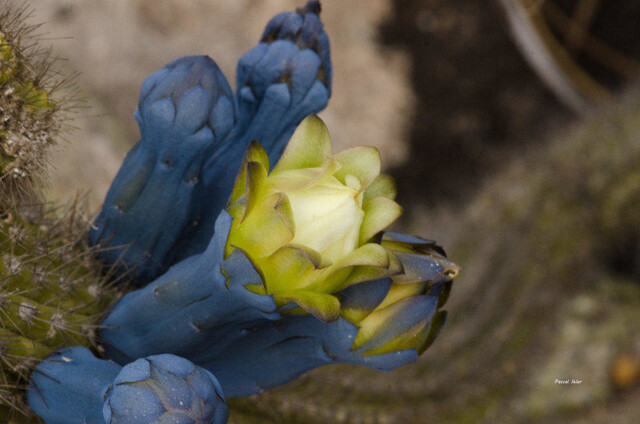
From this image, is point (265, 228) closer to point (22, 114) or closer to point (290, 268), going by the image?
point (290, 268)

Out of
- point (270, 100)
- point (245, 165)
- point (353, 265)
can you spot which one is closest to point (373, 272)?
point (353, 265)

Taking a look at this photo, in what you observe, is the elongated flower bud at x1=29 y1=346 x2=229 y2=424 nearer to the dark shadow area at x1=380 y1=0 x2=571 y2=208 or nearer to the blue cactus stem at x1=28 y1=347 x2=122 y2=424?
the blue cactus stem at x1=28 y1=347 x2=122 y2=424

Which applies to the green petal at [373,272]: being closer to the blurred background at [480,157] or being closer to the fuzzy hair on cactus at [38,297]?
the fuzzy hair on cactus at [38,297]

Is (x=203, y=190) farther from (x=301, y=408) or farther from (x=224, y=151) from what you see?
(x=301, y=408)

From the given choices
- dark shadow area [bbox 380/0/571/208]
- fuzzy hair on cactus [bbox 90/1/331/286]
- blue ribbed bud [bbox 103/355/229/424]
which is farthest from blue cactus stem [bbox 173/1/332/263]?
dark shadow area [bbox 380/0/571/208]

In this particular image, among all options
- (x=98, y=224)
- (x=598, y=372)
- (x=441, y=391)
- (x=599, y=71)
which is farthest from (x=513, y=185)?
(x=98, y=224)
